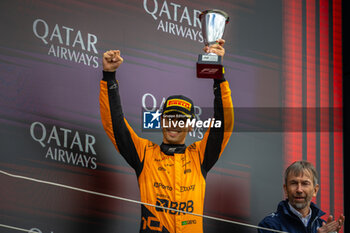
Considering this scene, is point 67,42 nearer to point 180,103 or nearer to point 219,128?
point 180,103

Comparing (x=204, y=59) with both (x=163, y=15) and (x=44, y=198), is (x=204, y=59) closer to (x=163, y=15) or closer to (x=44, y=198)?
(x=163, y=15)

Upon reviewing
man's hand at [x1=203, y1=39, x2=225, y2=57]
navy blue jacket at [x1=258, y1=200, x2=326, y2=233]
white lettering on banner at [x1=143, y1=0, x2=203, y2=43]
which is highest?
white lettering on banner at [x1=143, y1=0, x2=203, y2=43]

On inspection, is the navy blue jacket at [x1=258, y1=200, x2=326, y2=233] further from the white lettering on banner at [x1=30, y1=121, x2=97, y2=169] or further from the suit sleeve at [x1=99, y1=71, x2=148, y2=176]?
the white lettering on banner at [x1=30, y1=121, x2=97, y2=169]

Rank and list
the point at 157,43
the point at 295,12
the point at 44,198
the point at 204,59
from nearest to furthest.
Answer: the point at 204,59, the point at 44,198, the point at 157,43, the point at 295,12

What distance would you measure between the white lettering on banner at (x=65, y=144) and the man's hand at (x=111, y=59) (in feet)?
1.53

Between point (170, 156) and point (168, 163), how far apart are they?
0.03 m

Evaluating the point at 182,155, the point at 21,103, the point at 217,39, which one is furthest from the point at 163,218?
the point at 21,103

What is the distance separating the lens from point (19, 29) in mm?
1784

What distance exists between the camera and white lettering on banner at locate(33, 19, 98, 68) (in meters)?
1.81

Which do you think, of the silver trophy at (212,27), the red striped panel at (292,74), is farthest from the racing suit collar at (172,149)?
the red striped panel at (292,74)

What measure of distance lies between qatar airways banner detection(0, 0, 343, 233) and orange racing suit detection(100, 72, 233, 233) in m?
0.33

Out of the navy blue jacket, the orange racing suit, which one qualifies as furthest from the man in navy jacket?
the orange racing suit

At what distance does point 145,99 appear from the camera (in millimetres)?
1887

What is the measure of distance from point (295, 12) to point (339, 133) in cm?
74
